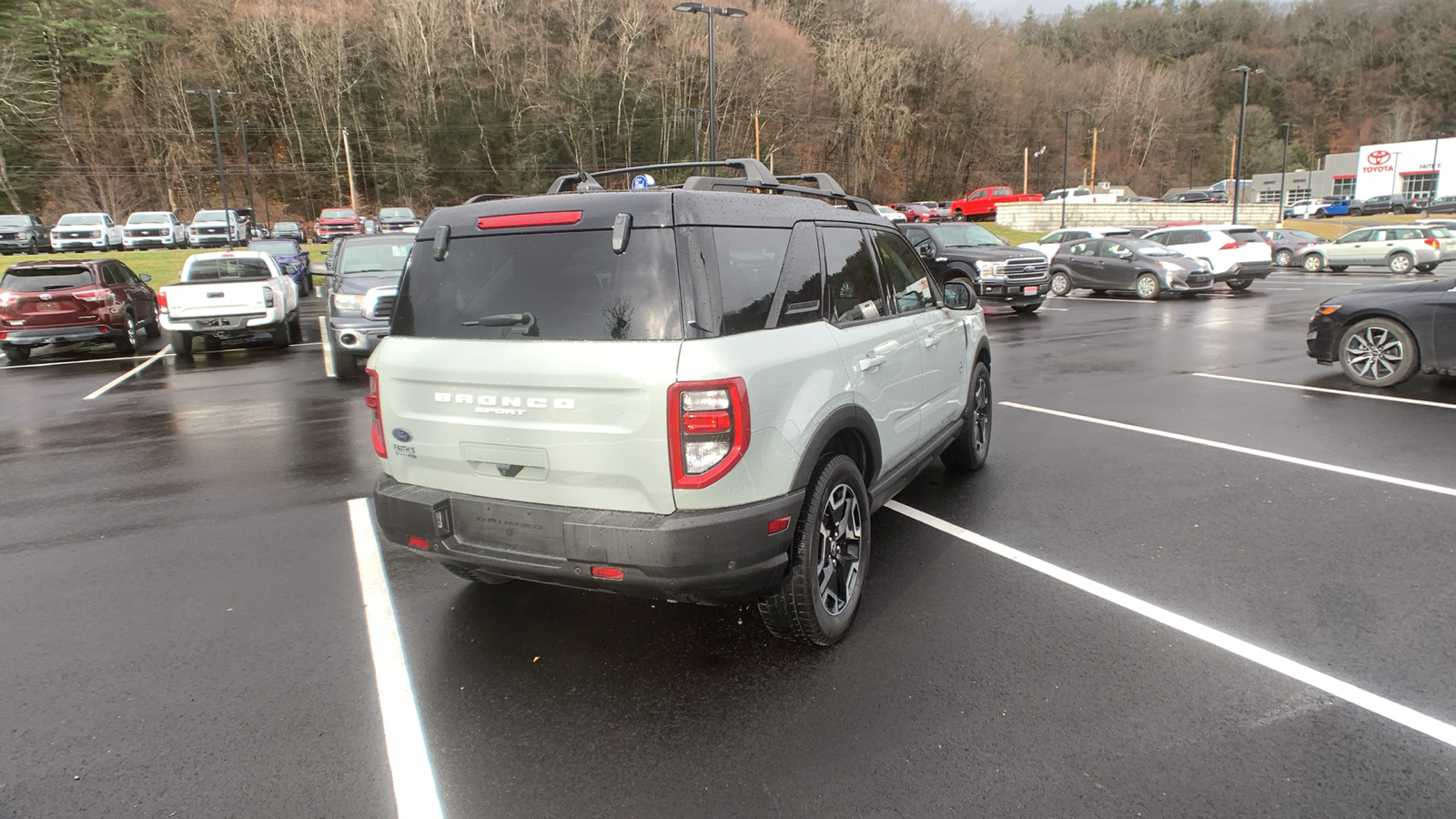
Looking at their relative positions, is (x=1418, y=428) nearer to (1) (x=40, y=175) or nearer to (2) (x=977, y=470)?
(2) (x=977, y=470)

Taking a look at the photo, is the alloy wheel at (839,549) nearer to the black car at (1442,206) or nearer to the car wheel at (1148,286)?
the car wheel at (1148,286)

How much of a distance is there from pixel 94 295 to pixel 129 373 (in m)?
2.44

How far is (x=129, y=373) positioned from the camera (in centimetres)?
1273

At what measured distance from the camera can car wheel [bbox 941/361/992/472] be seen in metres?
6.05

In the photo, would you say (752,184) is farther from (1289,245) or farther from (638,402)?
(1289,245)

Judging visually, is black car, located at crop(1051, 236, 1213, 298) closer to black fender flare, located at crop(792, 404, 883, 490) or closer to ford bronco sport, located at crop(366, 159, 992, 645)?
black fender flare, located at crop(792, 404, 883, 490)

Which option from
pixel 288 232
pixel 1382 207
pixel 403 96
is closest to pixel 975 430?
pixel 288 232

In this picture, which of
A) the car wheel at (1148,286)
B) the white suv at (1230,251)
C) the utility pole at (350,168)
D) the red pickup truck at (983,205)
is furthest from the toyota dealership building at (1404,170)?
the utility pole at (350,168)

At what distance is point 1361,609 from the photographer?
394cm

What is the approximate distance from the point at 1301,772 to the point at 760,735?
5.79 ft

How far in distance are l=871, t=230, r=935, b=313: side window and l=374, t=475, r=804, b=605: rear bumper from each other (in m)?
1.84

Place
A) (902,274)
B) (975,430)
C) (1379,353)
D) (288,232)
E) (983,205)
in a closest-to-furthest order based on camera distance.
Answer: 1. (902,274)
2. (975,430)
3. (1379,353)
4. (288,232)
5. (983,205)

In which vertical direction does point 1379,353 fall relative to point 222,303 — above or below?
below

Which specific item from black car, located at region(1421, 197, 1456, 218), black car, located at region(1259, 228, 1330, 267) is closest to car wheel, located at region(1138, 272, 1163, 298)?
black car, located at region(1259, 228, 1330, 267)
